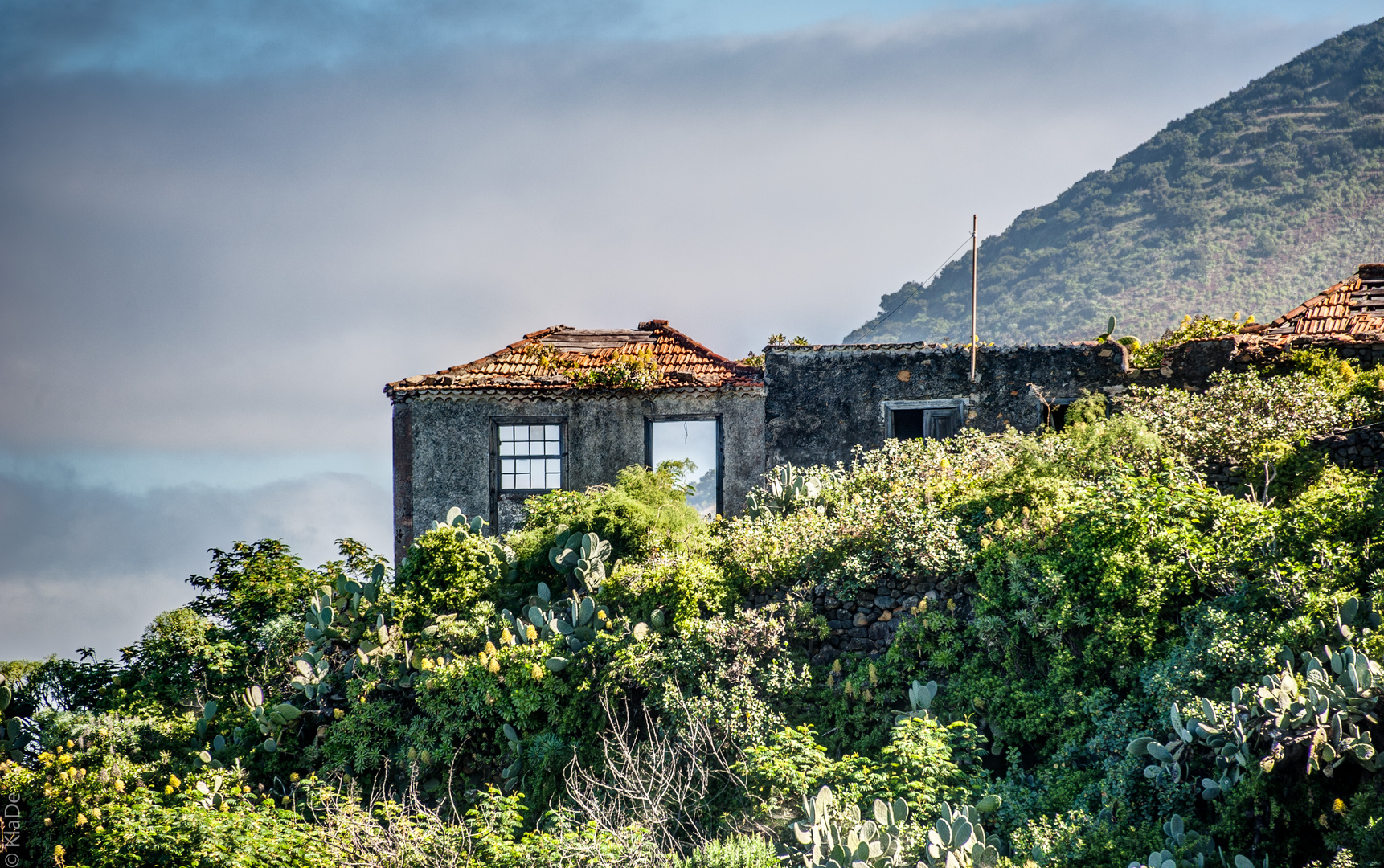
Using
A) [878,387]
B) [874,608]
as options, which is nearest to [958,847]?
[874,608]

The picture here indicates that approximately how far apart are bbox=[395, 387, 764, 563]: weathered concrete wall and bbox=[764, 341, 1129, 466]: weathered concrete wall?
790mm

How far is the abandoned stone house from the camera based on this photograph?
16359mm

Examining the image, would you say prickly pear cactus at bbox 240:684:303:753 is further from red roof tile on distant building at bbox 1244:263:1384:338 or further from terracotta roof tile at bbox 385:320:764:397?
red roof tile on distant building at bbox 1244:263:1384:338

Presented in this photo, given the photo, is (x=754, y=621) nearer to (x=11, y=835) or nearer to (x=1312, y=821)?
(x=1312, y=821)

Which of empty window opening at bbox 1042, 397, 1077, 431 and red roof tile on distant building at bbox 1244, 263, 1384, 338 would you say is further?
red roof tile on distant building at bbox 1244, 263, 1384, 338

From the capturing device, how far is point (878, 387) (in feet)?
55.2

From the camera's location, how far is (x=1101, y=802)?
9938 mm

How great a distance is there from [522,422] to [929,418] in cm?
601

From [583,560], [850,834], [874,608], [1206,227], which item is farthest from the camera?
[1206,227]

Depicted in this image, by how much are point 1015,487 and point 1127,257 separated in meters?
69.8

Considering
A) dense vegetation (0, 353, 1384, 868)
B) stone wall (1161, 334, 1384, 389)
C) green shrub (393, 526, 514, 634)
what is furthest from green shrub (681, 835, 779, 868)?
stone wall (1161, 334, 1384, 389)

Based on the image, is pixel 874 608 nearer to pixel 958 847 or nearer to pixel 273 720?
pixel 958 847

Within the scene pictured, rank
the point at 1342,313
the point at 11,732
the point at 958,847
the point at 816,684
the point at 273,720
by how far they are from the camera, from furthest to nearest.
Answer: the point at 1342,313 → the point at 11,732 → the point at 273,720 → the point at 816,684 → the point at 958,847

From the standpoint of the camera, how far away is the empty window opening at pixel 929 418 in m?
16.6
